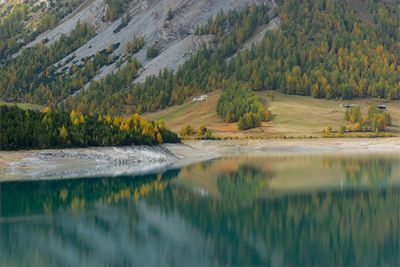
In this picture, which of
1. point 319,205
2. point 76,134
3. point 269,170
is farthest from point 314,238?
point 76,134

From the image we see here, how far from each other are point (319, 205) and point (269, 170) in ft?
115

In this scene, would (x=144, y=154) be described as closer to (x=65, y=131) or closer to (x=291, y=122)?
(x=65, y=131)

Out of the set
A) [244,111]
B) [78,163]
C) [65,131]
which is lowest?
[78,163]

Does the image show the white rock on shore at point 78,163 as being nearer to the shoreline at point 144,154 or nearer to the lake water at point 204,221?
the shoreline at point 144,154

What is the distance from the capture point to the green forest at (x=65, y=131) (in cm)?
8812

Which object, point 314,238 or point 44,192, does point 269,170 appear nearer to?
point 44,192

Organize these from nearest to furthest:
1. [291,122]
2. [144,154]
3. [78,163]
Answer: [78,163], [144,154], [291,122]

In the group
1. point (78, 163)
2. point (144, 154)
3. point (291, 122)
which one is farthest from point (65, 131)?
point (291, 122)

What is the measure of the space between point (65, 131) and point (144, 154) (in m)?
17.4

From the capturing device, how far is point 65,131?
93.4m

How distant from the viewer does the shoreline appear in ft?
275

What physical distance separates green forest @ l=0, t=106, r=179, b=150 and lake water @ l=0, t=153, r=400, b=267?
13912mm

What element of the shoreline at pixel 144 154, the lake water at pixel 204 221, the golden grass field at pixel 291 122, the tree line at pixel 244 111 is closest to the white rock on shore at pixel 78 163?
the shoreline at pixel 144 154

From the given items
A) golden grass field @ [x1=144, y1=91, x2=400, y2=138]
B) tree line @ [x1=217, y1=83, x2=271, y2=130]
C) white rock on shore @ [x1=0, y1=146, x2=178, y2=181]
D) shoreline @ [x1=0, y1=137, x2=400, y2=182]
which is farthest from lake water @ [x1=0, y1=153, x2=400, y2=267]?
tree line @ [x1=217, y1=83, x2=271, y2=130]
